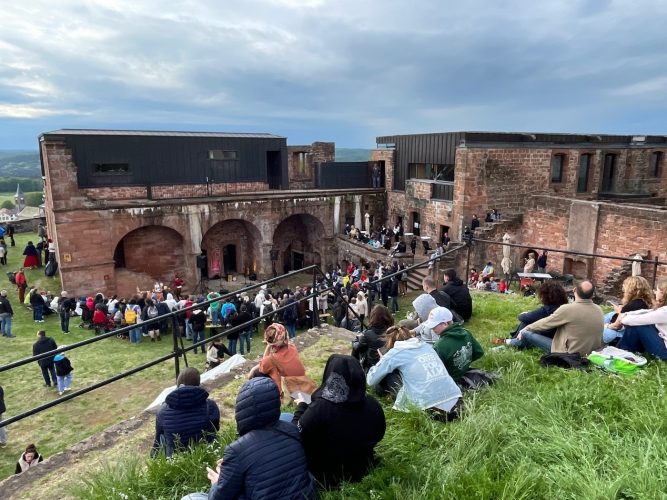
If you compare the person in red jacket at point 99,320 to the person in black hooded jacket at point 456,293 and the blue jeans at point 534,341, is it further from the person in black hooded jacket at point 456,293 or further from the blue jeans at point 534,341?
the blue jeans at point 534,341

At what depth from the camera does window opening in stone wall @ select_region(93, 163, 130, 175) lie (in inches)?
856

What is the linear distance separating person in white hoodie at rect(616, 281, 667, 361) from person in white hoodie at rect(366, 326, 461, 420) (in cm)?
230

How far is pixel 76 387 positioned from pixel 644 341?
11.2 m

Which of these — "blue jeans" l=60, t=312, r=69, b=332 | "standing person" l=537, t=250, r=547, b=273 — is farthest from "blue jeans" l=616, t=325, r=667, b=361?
"blue jeans" l=60, t=312, r=69, b=332

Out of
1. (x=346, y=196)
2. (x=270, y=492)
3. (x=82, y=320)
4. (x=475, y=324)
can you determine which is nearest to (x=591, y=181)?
(x=346, y=196)

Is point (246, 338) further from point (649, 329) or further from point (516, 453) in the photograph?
point (516, 453)

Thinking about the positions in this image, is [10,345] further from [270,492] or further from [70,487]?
[270,492]

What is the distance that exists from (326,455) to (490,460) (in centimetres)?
108

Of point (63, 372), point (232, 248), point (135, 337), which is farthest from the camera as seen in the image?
point (232, 248)

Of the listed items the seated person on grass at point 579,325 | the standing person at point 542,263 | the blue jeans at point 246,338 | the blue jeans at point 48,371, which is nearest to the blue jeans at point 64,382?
the blue jeans at point 48,371

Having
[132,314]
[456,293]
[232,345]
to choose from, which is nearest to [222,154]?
[132,314]

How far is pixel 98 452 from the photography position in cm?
429

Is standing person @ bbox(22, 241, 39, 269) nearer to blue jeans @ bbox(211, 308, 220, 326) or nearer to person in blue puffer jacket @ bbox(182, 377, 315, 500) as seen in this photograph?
blue jeans @ bbox(211, 308, 220, 326)

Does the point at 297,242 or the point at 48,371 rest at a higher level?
the point at 297,242
